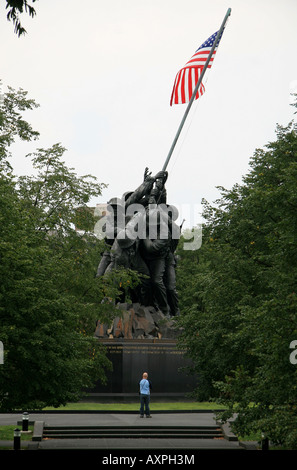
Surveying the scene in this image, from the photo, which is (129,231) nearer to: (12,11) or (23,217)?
(23,217)

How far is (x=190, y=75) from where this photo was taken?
3481cm

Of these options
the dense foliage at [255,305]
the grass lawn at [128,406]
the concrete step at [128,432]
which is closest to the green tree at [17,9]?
the dense foliage at [255,305]

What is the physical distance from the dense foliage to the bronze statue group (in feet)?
18.6

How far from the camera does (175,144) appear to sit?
116 feet

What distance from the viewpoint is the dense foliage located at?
15.3m

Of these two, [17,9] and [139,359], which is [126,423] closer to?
[139,359]

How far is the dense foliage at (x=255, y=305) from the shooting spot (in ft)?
50.1

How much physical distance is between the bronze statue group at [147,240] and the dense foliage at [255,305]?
5.67 m

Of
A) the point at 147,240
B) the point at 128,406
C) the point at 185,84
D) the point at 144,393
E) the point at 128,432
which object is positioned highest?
the point at 185,84

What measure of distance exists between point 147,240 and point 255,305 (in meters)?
12.9

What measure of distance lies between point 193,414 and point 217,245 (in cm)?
749

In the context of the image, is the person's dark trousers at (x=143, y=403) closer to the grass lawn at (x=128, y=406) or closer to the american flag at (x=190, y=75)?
the grass lawn at (x=128, y=406)

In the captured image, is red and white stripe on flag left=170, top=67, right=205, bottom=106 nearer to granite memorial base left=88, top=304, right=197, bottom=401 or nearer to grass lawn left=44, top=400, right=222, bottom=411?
granite memorial base left=88, top=304, right=197, bottom=401

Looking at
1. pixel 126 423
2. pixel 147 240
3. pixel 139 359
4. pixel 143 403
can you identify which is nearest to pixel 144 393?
pixel 143 403
